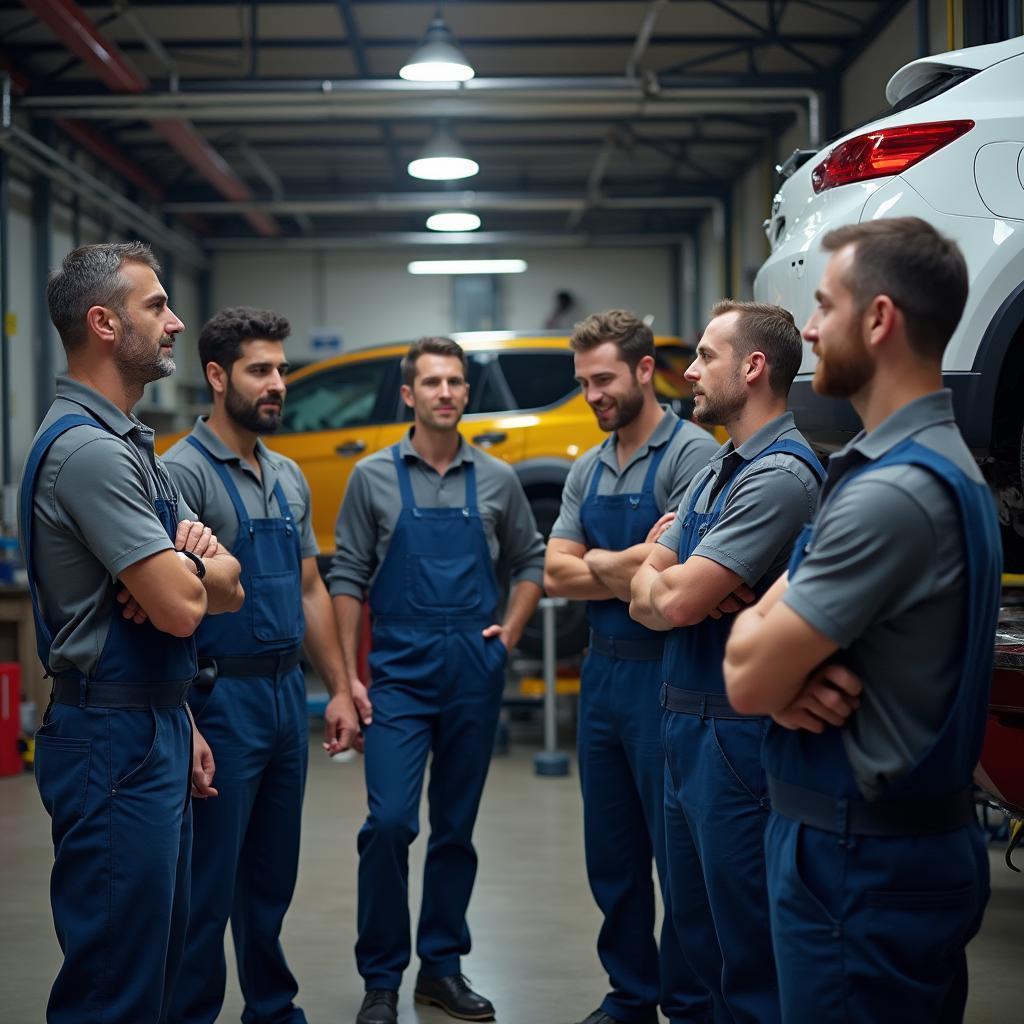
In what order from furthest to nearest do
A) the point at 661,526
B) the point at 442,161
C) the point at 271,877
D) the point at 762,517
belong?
1. the point at 442,161
2. the point at 271,877
3. the point at 661,526
4. the point at 762,517

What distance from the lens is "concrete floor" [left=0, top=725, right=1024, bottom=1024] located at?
3318mm

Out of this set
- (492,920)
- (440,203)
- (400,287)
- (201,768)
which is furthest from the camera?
(400,287)

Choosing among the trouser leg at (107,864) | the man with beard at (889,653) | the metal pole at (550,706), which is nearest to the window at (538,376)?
the metal pole at (550,706)

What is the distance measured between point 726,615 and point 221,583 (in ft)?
3.24

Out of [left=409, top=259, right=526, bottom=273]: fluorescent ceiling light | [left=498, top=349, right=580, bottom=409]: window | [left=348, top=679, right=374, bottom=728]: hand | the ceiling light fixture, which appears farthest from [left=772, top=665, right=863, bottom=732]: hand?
[left=409, top=259, right=526, bottom=273]: fluorescent ceiling light

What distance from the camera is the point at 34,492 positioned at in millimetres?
2107

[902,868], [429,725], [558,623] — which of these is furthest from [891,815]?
[558,623]

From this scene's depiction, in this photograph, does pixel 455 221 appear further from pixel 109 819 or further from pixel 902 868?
pixel 902 868

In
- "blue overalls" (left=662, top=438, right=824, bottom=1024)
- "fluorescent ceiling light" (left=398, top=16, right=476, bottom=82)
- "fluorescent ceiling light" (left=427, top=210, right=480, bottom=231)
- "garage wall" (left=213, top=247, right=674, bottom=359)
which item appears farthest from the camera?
"garage wall" (left=213, top=247, right=674, bottom=359)

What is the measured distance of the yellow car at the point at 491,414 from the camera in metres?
6.48

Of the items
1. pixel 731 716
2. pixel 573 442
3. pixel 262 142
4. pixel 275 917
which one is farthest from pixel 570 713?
pixel 262 142

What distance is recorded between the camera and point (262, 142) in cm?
1193

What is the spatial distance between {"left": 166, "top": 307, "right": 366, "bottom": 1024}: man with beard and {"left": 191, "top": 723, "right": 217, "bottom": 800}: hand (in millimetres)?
242

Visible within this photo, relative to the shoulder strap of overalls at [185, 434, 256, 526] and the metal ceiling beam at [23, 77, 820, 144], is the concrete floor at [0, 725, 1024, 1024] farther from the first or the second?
the metal ceiling beam at [23, 77, 820, 144]
